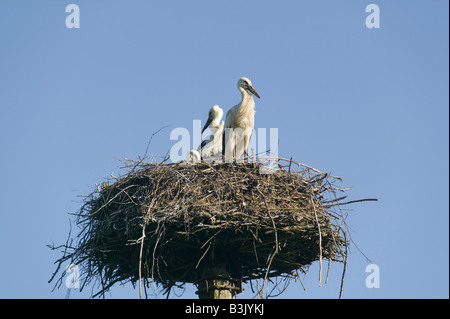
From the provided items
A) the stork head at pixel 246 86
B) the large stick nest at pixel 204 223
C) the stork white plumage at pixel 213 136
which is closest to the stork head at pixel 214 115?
the stork white plumage at pixel 213 136

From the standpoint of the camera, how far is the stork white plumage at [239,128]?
8.77m

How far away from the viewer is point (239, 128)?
877cm

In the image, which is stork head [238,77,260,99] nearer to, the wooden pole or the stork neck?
the stork neck

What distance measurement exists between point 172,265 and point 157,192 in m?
0.77

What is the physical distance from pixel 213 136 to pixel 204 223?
327cm

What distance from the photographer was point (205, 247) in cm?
661

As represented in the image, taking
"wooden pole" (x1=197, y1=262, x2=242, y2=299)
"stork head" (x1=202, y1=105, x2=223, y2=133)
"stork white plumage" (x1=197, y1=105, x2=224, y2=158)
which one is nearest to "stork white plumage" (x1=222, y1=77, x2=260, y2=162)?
"stork white plumage" (x1=197, y1=105, x2=224, y2=158)

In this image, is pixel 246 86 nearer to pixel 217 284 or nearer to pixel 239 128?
pixel 239 128

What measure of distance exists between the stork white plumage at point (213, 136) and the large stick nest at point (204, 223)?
2064 millimetres

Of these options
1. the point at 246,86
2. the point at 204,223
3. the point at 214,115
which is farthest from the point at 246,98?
the point at 204,223
